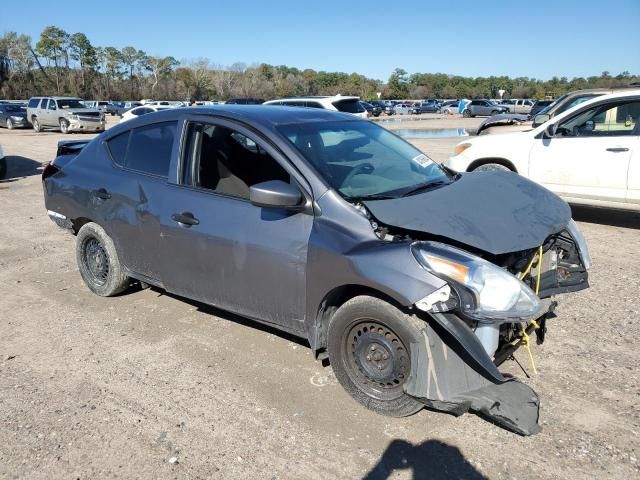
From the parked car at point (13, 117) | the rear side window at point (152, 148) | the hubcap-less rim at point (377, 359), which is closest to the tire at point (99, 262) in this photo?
the rear side window at point (152, 148)

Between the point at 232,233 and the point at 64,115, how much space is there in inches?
1102

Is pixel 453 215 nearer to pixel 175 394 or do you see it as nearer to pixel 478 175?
pixel 478 175

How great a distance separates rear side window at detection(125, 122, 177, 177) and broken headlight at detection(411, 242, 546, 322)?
2.31 m

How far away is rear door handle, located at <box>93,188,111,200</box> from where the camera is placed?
460cm

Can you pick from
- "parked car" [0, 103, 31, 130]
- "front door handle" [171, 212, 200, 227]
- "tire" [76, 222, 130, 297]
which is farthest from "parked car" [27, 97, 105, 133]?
"front door handle" [171, 212, 200, 227]

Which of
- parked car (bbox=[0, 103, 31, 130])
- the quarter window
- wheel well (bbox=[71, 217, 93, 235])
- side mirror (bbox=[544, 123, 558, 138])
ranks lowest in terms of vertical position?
wheel well (bbox=[71, 217, 93, 235])

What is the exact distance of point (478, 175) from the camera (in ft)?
13.5

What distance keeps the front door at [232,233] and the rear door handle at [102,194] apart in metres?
0.85

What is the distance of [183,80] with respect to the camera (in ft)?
343

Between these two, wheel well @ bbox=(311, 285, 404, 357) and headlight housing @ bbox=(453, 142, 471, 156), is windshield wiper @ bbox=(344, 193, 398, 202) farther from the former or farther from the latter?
headlight housing @ bbox=(453, 142, 471, 156)

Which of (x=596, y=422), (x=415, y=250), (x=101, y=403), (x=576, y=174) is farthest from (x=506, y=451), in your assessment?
(x=576, y=174)

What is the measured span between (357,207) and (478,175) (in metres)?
1.38

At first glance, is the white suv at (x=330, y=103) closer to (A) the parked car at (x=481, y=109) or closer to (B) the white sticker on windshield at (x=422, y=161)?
(B) the white sticker on windshield at (x=422, y=161)

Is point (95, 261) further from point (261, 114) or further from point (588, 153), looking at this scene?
point (588, 153)
